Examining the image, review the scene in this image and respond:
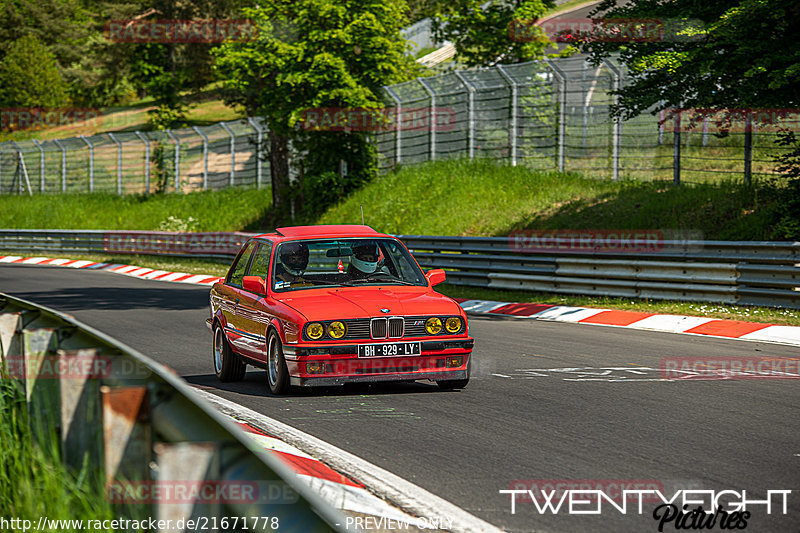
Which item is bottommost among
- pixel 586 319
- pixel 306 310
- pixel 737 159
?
pixel 586 319

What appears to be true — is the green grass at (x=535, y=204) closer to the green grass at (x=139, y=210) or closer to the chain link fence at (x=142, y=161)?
the green grass at (x=139, y=210)

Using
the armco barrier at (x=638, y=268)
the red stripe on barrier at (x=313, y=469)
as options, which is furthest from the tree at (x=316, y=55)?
the red stripe on barrier at (x=313, y=469)

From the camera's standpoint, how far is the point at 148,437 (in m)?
3.50

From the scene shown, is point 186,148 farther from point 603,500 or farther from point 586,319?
point 603,500

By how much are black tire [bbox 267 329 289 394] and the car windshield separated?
2.17ft

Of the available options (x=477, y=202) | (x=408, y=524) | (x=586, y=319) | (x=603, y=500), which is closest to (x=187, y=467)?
(x=408, y=524)

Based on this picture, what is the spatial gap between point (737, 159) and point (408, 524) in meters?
17.5

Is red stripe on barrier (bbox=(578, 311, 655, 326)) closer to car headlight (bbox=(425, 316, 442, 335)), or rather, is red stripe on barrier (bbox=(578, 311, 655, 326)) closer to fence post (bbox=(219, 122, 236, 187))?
car headlight (bbox=(425, 316, 442, 335))

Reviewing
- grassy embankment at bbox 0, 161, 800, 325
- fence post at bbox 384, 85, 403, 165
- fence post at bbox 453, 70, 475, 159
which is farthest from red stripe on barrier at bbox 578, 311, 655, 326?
fence post at bbox 384, 85, 403, 165

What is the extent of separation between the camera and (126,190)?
161ft

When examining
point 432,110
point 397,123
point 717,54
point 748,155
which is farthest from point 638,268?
point 397,123

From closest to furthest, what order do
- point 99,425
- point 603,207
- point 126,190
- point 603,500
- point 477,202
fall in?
point 99,425 → point 603,500 → point 603,207 → point 477,202 → point 126,190

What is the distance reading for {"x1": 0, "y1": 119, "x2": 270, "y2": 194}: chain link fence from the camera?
133 feet

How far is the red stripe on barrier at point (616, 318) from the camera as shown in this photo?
49.1 ft
